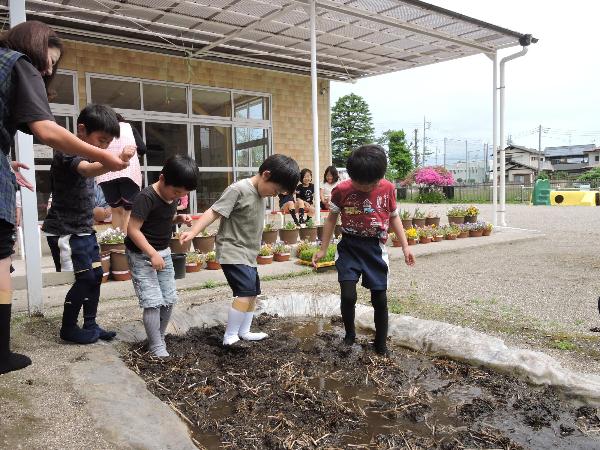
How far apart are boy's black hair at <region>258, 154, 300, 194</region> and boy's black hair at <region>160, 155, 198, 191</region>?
0.48 meters

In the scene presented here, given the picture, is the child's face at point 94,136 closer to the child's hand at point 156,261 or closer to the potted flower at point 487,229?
the child's hand at point 156,261

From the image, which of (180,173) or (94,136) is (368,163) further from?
(94,136)

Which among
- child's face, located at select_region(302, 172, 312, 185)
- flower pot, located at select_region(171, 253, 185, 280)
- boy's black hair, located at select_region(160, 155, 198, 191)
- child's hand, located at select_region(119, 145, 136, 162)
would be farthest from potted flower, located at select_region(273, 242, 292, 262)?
child's hand, located at select_region(119, 145, 136, 162)

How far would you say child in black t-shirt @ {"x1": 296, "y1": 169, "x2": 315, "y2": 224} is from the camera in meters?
9.06

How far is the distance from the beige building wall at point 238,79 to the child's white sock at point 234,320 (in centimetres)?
715

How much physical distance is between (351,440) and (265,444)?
1.28ft

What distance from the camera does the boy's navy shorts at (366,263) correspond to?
3209 mm

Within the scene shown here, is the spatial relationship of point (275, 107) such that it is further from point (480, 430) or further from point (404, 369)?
point (480, 430)

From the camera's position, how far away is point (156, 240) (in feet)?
9.87

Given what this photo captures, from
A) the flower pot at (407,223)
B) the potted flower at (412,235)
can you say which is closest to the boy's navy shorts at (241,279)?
the potted flower at (412,235)

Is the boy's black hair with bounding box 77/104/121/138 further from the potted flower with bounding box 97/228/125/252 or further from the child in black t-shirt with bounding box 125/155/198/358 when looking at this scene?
the potted flower with bounding box 97/228/125/252

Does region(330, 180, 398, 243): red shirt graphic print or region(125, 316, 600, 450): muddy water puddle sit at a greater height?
region(330, 180, 398, 243): red shirt graphic print

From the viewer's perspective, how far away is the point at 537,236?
9906 mm

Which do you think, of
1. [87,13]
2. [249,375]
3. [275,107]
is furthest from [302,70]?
[249,375]
